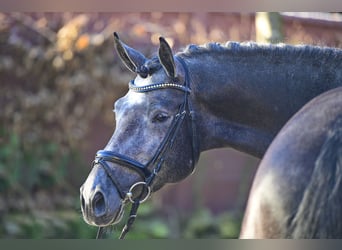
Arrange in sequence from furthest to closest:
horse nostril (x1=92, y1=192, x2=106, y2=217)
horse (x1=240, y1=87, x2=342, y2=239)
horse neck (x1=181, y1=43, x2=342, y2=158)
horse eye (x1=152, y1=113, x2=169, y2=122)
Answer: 1. horse neck (x1=181, y1=43, x2=342, y2=158)
2. horse eye (x1=152, y1=113, x2=169, y2=122)
3. horse nostril (x1=92, y1=192, x2=106, y2=217)
4. horse (x1=240, y1=87, x2=342, y2=239)

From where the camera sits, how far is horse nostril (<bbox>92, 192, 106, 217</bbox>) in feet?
6.74

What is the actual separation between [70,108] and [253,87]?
405 cm

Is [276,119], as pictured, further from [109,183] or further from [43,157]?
[43,157]

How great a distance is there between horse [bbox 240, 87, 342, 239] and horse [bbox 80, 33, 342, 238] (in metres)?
0.64

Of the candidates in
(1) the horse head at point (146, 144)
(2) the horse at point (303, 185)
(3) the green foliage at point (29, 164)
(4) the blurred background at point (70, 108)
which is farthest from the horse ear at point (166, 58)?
(3) the green foliage at point (29, 164)

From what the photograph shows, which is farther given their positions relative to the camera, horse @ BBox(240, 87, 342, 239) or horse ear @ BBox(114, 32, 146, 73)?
horse ear @ BBox(114, 32, 146, 73)

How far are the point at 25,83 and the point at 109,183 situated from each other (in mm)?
4275

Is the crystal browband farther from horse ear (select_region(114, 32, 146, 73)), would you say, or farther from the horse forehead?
horse ear (select_region(114, 32, 146, 73))

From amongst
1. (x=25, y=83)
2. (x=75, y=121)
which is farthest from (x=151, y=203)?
(x=25, y=83)

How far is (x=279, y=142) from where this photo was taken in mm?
1598

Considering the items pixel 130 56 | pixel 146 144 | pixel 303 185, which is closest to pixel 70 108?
pixel 130 56

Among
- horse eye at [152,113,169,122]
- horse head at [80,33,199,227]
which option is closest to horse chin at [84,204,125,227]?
horse head at [80,33,199,227]

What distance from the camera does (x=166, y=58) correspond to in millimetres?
2211

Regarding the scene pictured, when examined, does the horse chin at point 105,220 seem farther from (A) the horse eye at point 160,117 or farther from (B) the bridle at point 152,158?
(A) the horse eye at point 160,117
